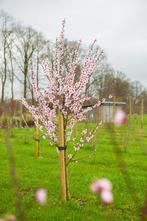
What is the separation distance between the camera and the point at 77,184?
985 centimetres

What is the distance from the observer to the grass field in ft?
22.9

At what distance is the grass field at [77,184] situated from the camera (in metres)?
6.97

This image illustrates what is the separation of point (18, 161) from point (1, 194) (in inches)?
231

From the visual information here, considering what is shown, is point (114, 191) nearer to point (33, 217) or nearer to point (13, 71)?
point (33, 217)

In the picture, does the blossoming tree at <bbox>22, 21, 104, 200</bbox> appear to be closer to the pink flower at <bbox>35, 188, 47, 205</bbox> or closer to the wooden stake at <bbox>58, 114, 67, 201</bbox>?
the wooden stake at <bbox>58, 114, 67, 201</bbox>

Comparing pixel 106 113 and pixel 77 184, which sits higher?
pixel 106 113

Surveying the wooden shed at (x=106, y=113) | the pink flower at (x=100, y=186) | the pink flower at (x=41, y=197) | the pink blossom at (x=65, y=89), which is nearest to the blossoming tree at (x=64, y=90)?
the pink blossom at (x=65, y=89)

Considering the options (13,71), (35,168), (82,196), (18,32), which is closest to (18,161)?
(35,168)

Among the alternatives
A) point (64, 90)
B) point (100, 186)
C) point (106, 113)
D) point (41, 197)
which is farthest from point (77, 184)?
point (106, 113)

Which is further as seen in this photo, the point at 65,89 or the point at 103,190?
the point at 65,89

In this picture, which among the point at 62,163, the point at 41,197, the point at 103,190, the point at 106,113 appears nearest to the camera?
the point at 103,190

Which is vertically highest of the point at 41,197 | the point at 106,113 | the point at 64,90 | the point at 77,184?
the point at 64,90

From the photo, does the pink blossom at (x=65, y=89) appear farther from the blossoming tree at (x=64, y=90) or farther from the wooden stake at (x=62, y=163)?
the wooden stake at (x=62, y=163)

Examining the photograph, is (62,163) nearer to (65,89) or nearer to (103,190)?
(65,89)
